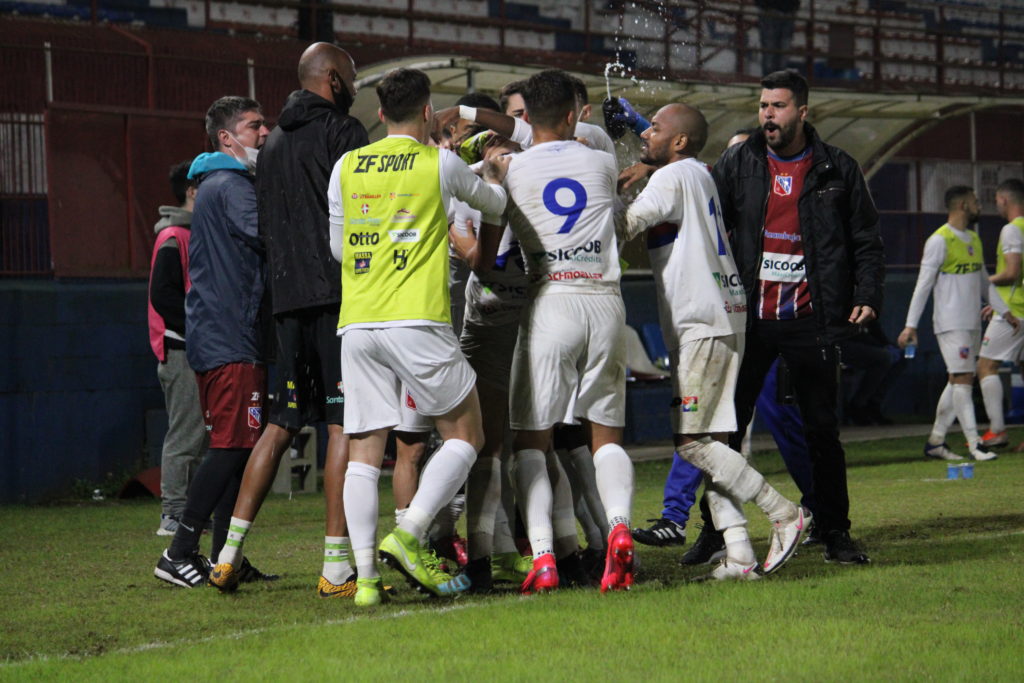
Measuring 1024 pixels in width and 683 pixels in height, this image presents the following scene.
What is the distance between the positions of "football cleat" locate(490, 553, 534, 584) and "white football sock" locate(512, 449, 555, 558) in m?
0.32

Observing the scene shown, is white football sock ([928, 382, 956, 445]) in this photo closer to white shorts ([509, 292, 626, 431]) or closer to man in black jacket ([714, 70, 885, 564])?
man in black jacket ([714, 70, 885, 564])

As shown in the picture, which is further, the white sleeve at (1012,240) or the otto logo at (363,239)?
the white sleeve at (1012,240)

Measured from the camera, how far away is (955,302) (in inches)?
526

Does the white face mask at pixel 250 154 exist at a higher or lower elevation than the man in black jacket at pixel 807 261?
higher

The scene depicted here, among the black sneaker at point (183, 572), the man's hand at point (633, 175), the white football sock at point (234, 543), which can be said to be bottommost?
the black sneaker at point (183, 572)

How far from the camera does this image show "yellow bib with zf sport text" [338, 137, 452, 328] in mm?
5715

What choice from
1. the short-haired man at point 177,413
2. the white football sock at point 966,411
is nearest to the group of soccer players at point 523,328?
the short-haired man at point 177,413

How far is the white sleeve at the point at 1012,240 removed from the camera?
1362 cm

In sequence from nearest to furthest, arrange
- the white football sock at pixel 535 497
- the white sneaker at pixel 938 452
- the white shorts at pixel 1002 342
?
1. the white football sock at pixel 535 497
2. the white sneaker at pixel 938 452
3. the white shorts at pixel 1002 342

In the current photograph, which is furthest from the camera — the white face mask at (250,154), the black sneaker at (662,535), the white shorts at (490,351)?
the black sneaker at (662,535)

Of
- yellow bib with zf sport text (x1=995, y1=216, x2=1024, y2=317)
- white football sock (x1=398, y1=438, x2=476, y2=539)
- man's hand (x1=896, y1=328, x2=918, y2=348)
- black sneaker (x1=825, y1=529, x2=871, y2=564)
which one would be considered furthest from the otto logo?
yellow bib with zf sport text (x1=995, y1=216, x2=1024, y2=317)

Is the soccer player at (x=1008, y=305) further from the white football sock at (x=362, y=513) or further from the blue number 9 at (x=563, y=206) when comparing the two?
the white football sock at (x=362, y=513)

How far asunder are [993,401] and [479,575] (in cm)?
857

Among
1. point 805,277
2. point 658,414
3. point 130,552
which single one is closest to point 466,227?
point 805,277
